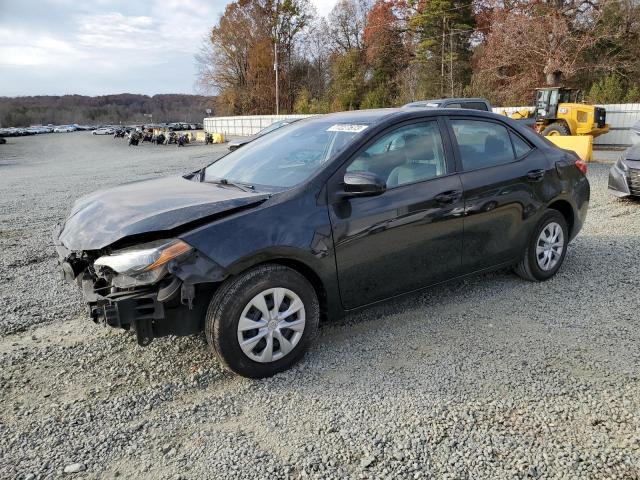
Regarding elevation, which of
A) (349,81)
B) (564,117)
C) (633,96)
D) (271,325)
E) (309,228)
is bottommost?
(271,325)

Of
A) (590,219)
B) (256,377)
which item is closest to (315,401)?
(256,377)

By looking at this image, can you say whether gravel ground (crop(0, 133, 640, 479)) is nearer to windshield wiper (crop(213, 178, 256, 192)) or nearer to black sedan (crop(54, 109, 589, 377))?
black sedan (crop(54, 109, 589, 377))

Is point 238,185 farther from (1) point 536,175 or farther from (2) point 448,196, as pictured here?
(1) point 536,175

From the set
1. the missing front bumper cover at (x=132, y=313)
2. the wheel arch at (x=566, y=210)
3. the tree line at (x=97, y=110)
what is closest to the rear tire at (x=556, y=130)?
the wheel arch at (x=566, y=210)

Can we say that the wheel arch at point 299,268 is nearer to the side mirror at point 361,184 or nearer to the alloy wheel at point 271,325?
the alloy wheel at point 271,325

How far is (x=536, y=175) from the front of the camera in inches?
178

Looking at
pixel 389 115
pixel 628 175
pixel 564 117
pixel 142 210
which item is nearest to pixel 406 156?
pixel 389 115

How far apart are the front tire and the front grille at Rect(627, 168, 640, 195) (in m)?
7.27

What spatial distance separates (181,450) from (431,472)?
123cm

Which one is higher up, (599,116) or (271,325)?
(599,116)

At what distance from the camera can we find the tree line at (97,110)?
136650 mm

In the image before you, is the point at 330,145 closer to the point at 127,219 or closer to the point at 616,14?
the point at 127,219

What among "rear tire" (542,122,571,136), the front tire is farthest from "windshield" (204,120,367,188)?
"rear tire" (542,122,571,136)

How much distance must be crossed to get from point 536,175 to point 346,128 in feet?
6.09
